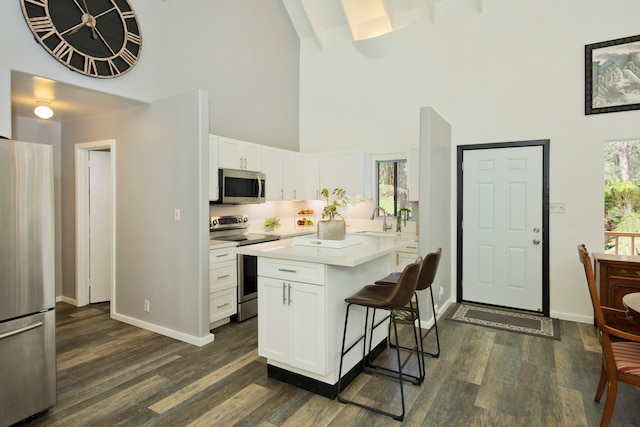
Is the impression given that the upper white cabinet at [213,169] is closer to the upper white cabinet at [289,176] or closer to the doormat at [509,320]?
the upper white cabinet at [289,176]

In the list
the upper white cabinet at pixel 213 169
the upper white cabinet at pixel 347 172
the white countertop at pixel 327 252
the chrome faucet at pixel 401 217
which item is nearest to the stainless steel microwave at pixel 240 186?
the upper white cabinet at pixel 213 169

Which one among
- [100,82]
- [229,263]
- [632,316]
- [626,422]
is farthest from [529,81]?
[100,82]

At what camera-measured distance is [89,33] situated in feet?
10.6

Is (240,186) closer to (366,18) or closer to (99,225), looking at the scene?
(99,225)

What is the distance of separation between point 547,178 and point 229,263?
3768mm

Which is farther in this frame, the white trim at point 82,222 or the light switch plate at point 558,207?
the white trim at point 82,222

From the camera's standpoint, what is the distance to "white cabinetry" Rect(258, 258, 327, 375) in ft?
7.93

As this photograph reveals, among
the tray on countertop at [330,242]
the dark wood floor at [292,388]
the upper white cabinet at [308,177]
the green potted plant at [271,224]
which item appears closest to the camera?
the dark wood floor at [292,388]

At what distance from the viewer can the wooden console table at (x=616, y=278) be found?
3.41 metres

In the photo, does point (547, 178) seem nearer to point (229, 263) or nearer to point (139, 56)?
point (229, 263)

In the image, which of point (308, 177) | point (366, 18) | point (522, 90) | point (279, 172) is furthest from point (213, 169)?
point (522, 90)

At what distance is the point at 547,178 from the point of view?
4.19 meters

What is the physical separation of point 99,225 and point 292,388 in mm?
3542

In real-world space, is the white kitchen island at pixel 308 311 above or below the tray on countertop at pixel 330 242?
below
